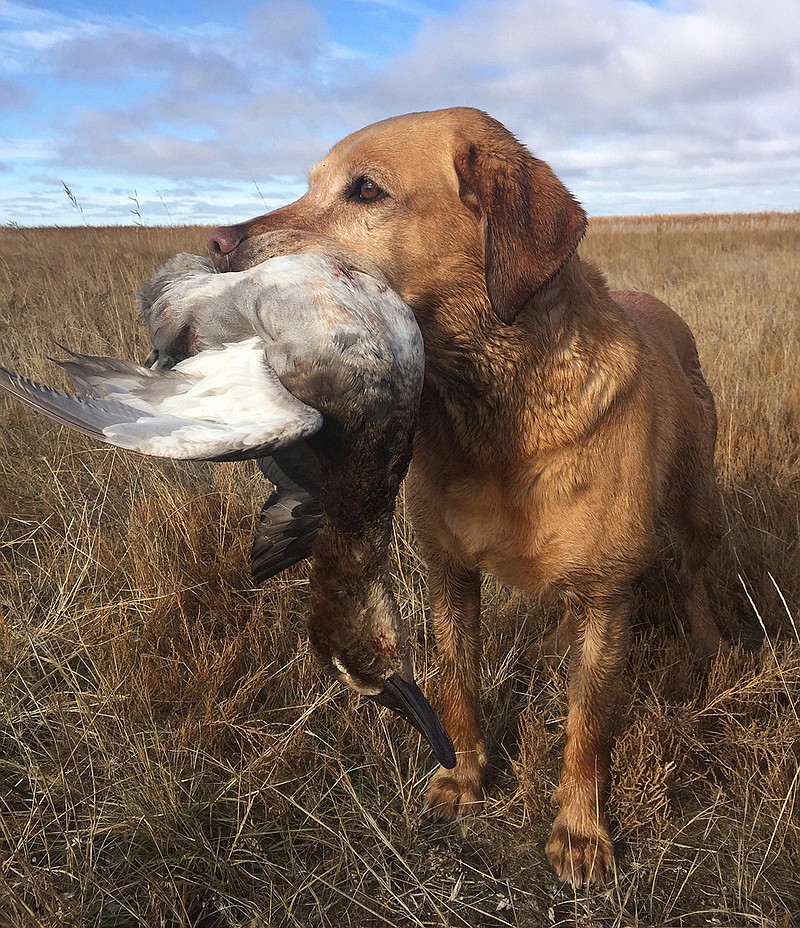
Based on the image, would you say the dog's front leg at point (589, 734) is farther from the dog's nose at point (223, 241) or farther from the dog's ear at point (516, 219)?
the dog's nose at point (223, 241)

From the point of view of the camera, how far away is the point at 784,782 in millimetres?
1932

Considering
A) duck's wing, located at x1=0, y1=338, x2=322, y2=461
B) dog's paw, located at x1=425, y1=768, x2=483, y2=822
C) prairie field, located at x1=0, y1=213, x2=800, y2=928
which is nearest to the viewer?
duck's wing, located at x1=0, y1=338, x2=322, y2=461

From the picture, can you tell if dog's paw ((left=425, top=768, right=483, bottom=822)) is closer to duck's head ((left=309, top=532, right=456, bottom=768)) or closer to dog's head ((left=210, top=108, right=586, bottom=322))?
duck's head ((left=309, top=532, right=456, bottom=768))

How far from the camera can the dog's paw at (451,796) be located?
6.68 feet

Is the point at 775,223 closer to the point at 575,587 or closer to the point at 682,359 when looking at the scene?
the point at 682,359

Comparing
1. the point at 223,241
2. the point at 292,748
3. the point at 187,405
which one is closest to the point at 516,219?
the point at 223,241

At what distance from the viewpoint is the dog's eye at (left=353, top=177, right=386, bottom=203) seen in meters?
1.83

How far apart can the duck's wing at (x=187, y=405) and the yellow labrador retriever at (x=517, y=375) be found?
0.41m

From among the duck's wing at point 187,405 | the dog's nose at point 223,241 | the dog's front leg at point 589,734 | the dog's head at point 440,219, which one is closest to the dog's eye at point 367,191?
the dog's head at point 440,219

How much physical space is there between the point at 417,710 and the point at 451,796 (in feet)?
1.95

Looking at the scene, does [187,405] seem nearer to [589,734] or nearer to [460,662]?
[460,662]

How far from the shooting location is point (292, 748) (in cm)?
198

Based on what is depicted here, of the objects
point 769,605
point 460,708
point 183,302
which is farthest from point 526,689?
point 183,302

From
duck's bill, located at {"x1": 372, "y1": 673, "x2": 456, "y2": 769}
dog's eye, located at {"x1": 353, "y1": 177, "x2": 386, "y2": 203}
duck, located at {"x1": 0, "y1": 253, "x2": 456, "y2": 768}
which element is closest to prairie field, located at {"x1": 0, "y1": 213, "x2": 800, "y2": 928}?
duck's bill, located at {"x1": 372, "y1": 673, "x2": 456, "y2": 769}
